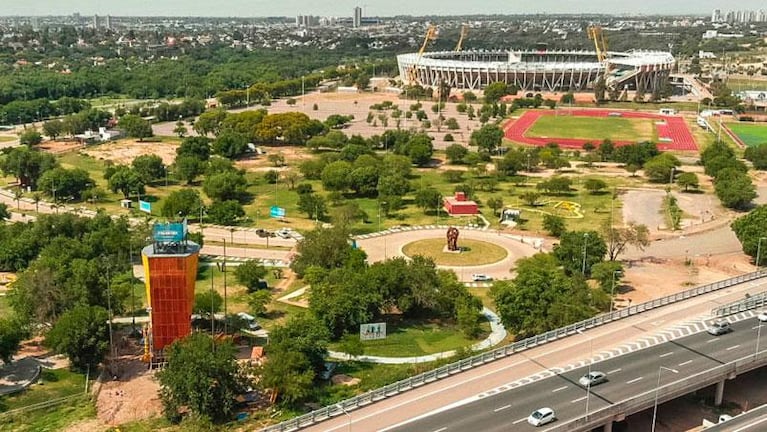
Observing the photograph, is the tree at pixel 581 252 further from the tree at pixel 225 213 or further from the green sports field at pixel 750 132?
the green sports field at pixel 750 132

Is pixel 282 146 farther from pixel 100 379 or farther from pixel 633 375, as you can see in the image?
pixel 633 375

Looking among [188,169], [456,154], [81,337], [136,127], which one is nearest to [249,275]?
[81,337]

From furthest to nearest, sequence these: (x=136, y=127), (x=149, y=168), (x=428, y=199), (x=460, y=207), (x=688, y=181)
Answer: (x=136, y=127) < (x=149, y=168) < (x=688, y=181) < (x=428, y=199) < (x=460, y=207)

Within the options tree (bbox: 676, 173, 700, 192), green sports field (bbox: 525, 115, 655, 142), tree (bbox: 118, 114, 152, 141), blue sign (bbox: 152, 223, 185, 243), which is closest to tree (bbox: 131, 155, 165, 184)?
tree (bbox: 118, 114, 152, 141)

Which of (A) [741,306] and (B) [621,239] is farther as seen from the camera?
(B) [621,239]

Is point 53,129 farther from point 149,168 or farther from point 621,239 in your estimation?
point 621,239

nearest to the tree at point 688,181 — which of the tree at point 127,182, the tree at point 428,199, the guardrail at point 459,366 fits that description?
the tree at point 428,199
